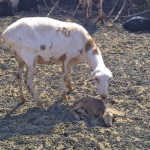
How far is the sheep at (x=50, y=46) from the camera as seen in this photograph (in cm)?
588

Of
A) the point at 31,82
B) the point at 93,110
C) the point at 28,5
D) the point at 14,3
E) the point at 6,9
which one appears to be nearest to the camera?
the point at 93,110

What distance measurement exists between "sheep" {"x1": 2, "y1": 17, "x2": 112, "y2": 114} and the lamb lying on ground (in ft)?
0.77

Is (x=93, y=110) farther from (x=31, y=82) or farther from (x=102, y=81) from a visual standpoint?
(x=31, y=82)

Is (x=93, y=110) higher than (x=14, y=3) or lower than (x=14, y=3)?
lower

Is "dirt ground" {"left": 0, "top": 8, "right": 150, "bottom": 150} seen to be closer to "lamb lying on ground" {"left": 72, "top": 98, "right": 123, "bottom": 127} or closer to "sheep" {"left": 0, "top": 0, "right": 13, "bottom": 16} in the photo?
"lamb lying on ground" {"left": 72, "top": 98, "right": 123, "bottom": 127}

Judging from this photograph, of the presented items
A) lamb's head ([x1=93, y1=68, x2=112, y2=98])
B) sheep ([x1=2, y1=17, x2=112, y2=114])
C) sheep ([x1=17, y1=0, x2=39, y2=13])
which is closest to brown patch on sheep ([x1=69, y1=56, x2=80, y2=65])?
sheep ([x1=2, y1=17, x2=112, y2=114])

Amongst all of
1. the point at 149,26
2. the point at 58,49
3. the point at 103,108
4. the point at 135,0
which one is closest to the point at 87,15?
the point at 149,26

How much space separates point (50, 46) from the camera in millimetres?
6039

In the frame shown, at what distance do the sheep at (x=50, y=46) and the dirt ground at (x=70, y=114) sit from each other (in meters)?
0.51

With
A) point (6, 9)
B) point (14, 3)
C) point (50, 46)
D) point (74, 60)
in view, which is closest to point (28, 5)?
point (14, 3)

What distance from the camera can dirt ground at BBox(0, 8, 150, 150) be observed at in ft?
17.1

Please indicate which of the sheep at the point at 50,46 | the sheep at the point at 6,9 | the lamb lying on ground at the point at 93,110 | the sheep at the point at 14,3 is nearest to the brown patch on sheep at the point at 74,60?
the sheep at the point at 50,46

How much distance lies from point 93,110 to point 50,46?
1443 mm

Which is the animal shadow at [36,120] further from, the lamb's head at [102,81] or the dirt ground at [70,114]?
the lamb's head at [102,81]
